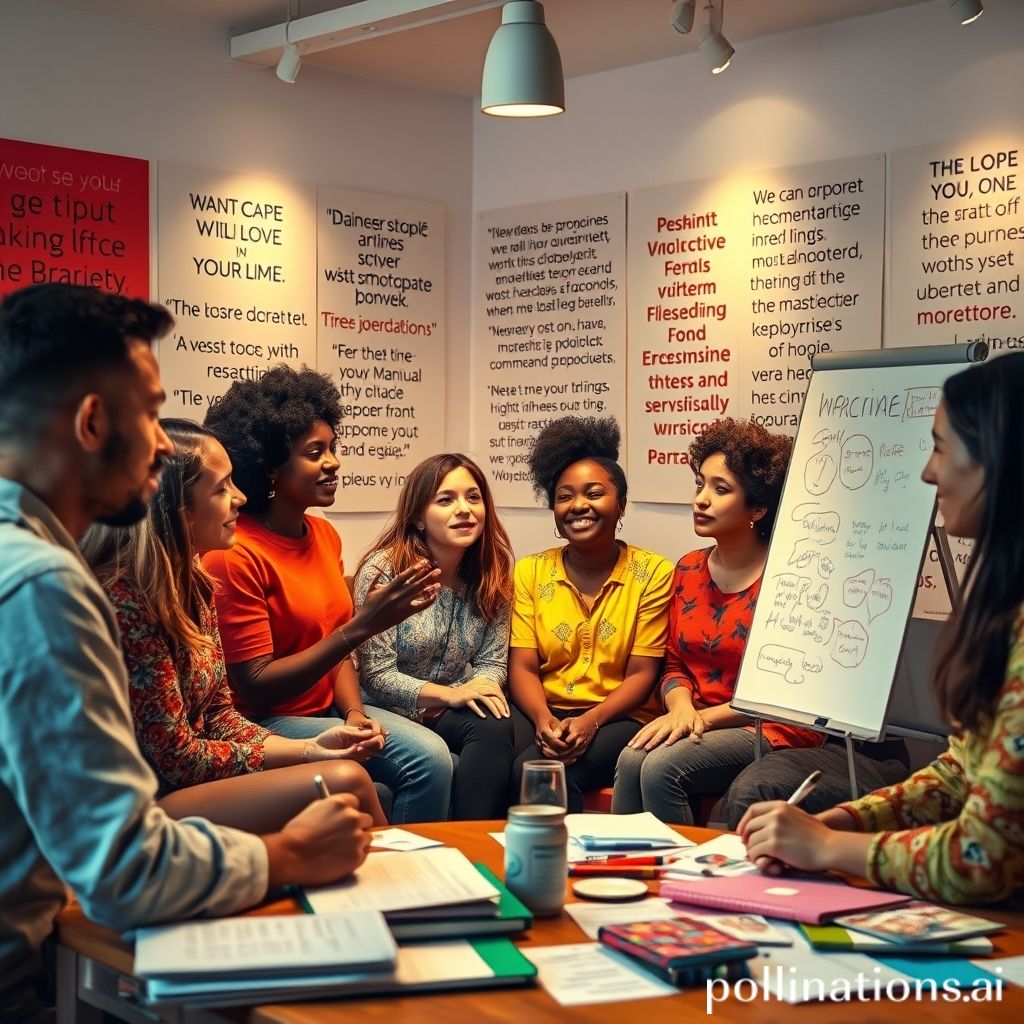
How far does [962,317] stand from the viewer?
4031mm

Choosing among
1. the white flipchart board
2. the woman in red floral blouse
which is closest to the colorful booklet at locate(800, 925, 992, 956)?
the woman in red floral blouse

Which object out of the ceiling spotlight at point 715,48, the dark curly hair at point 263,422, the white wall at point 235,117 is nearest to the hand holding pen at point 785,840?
the dark curly hair at point 263,422

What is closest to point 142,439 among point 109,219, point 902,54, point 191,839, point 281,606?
point 191,839

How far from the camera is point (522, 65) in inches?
121

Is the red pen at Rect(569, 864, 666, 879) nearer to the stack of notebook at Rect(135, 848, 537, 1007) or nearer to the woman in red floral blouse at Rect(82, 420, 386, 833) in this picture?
the stack of notebook at Rect(135, 848, 537, 1007)

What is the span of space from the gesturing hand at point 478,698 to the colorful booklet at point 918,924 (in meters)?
2.10

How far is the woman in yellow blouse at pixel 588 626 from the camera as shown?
377 cm

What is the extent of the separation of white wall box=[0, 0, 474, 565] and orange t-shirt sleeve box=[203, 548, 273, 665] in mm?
1623

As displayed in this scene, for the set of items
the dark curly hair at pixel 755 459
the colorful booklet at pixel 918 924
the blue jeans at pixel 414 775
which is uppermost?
the dark curly hair at pixel 755 459

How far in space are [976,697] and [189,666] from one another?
1.43 m

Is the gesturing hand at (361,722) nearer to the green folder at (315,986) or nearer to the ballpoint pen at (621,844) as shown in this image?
the ballpoint pen at (621,844)

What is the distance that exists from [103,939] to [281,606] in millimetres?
1876

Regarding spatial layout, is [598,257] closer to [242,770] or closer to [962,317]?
[962,317]

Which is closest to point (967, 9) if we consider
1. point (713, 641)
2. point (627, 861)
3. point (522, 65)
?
point (522, 65)
